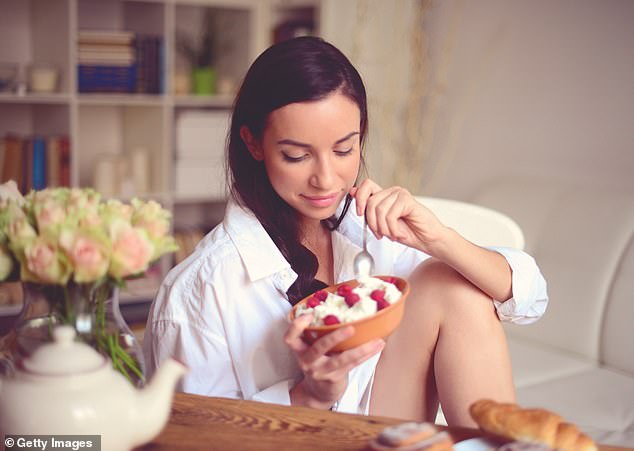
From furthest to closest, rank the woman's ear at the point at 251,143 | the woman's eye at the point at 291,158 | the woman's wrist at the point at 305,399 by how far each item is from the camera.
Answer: the woman's ear at the point at 251,143 → the woman's eye at the point at 291,158 → the woman's wrist at the point at 305,399

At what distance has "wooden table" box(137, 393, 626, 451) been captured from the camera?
35.9 inches

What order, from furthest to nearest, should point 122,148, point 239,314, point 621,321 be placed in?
point 122,148 → point 621,321 → point 239,314

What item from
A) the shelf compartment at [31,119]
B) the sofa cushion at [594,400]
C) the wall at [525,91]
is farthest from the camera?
the shelf compartment at [31,119]

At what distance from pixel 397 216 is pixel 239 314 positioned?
351 millimetres

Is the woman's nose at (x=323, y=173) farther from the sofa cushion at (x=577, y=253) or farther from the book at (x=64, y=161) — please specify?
the book at (x=64, y=161)

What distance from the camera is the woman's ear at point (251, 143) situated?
1.48 m

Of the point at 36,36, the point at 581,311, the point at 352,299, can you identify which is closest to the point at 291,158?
the point at 352,299

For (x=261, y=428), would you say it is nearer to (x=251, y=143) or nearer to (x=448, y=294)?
(x=448, y=294)

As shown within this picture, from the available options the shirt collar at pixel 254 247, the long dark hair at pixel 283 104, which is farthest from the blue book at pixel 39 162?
the shirt collar at pixel 254 247

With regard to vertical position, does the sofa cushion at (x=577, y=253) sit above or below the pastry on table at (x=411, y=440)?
below

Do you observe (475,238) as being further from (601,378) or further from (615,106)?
(615,106)

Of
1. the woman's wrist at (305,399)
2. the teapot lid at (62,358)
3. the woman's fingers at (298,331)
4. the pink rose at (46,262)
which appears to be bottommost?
the woman's wrist at (305,399)

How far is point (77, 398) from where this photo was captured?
771 mm

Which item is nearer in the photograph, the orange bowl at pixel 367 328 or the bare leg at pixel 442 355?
the orange bowl at pixel 367 328
